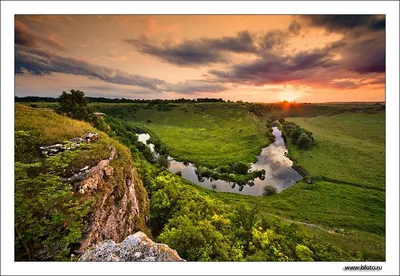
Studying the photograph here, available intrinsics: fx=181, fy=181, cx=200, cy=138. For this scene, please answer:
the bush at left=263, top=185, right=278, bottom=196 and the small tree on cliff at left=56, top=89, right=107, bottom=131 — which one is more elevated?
the small tree on cliff at left=56, top=89, right=107, bottom=131

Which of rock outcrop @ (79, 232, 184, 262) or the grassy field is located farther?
the grassy field

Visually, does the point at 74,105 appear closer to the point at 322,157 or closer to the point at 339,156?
the point at 339,156

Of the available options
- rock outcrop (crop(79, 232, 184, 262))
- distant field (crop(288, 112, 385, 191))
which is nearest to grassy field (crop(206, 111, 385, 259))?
distant field (crop(288, 112, 385, 191))

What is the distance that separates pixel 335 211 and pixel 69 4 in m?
22.5

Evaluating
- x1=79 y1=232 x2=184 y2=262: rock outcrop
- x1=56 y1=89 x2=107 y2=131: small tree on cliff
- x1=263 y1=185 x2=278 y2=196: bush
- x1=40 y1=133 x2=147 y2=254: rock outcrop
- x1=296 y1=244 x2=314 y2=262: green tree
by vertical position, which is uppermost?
x1=56 y1=89 x2=107 y2=131: small tree on cliff

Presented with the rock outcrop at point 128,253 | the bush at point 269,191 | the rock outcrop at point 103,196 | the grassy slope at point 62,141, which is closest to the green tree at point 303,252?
the rock outcrop at point 128,253

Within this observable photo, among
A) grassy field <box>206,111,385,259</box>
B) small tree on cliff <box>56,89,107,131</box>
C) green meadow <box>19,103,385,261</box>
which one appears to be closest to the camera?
green meadow <box>19,103,385,261</box>

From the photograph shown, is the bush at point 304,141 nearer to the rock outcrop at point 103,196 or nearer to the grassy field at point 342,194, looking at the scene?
the grassy field at point 342,194

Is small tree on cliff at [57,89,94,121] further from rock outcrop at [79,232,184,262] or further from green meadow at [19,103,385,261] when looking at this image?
rock outcrop at [79,232,184,262]

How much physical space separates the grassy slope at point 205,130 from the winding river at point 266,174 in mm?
1754

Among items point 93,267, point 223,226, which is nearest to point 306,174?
point 223,226

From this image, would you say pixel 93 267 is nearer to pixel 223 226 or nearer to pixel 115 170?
pixel 115 170

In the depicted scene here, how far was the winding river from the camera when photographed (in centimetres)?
2225

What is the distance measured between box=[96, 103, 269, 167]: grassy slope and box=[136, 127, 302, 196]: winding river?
69.1 inches
